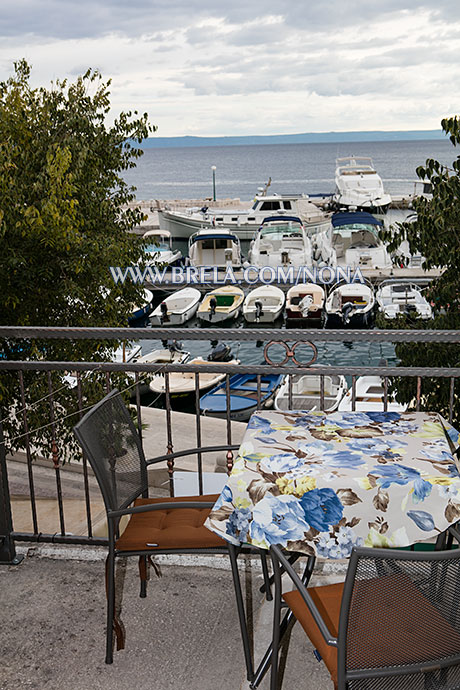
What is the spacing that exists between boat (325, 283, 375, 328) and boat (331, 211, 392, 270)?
443 centimetres

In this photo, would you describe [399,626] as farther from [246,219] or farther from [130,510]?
[246,219]

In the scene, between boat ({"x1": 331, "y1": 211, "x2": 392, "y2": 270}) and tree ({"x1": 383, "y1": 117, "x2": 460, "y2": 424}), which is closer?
tree ({"x1": 383, "y1": 117, "x2": 460, "y2": 424})

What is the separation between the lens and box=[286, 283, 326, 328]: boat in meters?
26.8

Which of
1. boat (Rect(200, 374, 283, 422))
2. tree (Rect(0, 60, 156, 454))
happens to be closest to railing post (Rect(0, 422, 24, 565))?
tree (Rect(0, 60, 156, 454))

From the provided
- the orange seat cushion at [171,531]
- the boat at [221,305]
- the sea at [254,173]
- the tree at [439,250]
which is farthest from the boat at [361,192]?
the orange seat cushion at [171,531]

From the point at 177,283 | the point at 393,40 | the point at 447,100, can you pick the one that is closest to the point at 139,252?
the point at 177,283

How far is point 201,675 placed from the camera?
2840 mm

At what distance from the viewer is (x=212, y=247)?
116 feet

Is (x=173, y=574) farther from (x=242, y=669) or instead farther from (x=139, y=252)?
(x=139, y=252)

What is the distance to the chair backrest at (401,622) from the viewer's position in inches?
69.1

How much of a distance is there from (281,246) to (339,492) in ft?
103

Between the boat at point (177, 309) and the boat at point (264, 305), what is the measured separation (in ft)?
9.32

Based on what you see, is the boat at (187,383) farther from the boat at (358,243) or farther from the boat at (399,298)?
the boat at (358,243)

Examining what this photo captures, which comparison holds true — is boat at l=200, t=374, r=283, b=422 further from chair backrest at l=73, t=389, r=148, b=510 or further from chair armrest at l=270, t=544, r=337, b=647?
chair armrest at l=270, t=544, r=337, b=647
